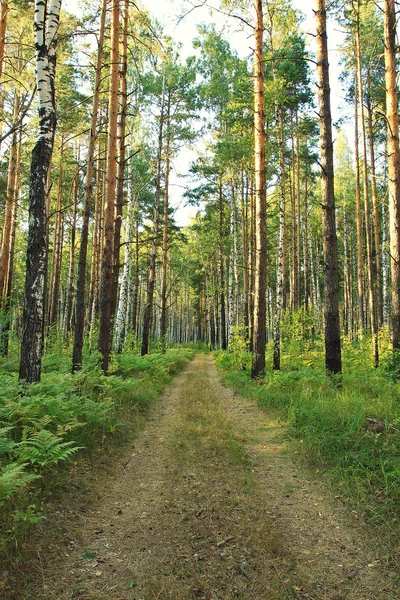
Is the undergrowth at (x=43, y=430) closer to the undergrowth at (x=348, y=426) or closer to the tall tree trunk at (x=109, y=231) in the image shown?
the tall tree trunk at (x=109, y=231)

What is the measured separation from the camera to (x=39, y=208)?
551 cm

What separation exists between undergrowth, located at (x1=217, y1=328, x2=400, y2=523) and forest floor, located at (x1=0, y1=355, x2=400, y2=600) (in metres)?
0.30

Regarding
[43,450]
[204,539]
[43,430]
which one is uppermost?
[43,430]

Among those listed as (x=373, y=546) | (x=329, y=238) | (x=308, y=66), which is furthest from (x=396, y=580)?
(x=308, y=66)

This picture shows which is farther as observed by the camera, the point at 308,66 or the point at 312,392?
the point at 308,66

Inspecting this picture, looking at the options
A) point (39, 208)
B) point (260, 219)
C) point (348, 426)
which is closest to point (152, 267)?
point (260, 219)

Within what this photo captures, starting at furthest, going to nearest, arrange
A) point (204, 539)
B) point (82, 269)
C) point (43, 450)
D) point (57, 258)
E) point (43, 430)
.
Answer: point (57, 258), point (82, 269), point (43, 430), point (43, 450), point (204, 539)

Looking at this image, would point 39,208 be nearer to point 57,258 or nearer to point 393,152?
point 393,152

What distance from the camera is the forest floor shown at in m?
2.45

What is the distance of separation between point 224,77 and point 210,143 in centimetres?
365

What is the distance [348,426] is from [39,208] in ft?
19.2

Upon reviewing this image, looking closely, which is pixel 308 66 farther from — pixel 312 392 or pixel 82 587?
pixel 82 587

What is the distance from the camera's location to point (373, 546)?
114 inches

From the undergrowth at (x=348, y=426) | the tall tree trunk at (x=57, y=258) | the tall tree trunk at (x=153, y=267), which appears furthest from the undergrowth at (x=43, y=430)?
the tall tree trunk at (x=57, y=258)
